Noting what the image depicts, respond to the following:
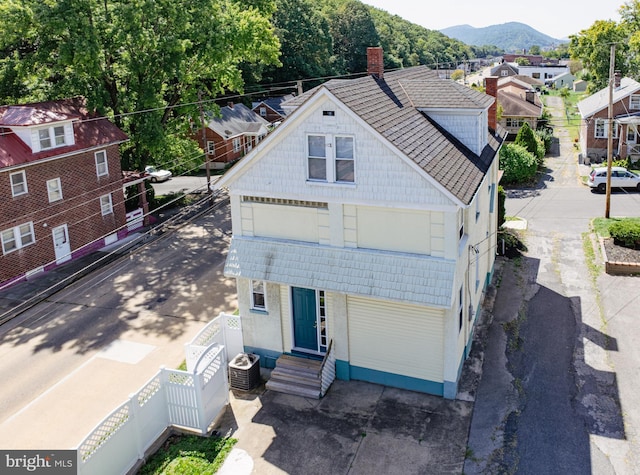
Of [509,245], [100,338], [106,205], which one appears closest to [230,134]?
[106,205]

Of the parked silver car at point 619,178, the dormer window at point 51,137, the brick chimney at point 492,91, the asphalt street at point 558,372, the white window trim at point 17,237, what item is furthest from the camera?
the parked silver car at point 619,178

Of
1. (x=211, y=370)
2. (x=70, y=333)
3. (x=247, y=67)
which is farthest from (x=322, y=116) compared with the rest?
(x=247, y=67)

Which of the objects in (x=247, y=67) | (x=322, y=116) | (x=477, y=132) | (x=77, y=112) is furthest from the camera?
(x=247, y=67)

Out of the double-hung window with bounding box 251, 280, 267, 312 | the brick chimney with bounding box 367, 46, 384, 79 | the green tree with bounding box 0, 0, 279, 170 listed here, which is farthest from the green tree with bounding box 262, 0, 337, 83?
the double-hung window with bounding box 251, 280, 267, 312

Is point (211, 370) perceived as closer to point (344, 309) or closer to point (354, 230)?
point (344, 309)

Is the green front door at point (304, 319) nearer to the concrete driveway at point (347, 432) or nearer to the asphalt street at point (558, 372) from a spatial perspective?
the concrete driveway at point (347, 432)

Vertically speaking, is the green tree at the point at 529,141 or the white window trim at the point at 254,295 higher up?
the green tree at the point at 529,141

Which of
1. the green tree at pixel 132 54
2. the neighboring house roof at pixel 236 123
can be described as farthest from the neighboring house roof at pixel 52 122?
the neighboring house roof at pixel 236 123
